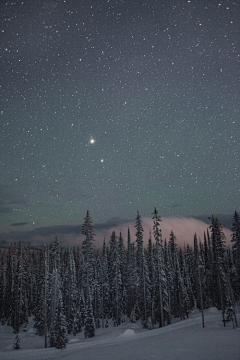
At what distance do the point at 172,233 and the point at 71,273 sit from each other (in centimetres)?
2529

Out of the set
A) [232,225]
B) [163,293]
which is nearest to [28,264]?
[163,293]

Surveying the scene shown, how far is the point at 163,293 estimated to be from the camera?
38.5 meters

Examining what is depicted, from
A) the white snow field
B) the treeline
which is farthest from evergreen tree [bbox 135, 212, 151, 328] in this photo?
the white snow field

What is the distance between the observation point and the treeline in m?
35.7

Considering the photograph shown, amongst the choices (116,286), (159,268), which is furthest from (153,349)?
(116,286)

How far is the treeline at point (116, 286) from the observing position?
35719 mm

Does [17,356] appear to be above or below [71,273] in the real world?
below

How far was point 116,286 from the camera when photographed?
4688 cm

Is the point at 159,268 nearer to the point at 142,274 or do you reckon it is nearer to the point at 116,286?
the point at 142,274

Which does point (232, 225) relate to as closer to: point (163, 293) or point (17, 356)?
point (163, 293)

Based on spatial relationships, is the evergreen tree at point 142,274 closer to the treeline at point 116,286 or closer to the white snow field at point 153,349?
the treeline at point 116,286

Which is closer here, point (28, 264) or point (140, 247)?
point (140, 247)

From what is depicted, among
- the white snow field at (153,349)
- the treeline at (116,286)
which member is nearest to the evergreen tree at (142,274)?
the treeline at (116,286)

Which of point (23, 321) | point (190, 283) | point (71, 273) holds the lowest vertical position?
point (23, 321)
